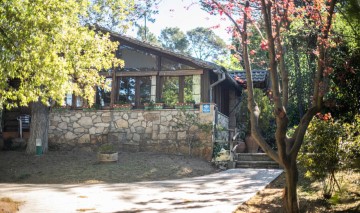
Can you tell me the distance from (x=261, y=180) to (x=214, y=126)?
5.06 m

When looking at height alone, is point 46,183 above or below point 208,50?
below

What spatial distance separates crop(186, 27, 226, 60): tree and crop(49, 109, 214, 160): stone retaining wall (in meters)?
28.3

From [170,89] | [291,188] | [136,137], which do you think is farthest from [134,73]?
[291,188]

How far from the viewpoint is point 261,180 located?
9742 millimetres

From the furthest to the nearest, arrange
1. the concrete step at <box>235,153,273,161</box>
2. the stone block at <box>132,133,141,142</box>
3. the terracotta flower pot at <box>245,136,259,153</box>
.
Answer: the terracotta flower pot at <box>245,136,259,153</box> < the stone block at <box>132,133,141,142</box> < the concrete step at <box>235,153,273,161</box>

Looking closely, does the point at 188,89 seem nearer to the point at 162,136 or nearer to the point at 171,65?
the point at 171,65

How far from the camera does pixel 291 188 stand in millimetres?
5176

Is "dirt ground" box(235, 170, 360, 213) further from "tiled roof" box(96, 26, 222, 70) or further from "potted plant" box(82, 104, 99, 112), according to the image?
"potted plant" box(82, 104, 99, 112)

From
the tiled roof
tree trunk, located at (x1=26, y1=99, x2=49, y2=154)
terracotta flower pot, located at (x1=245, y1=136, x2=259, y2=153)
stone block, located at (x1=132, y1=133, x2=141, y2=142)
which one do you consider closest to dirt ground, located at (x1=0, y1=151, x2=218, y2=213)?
tree trunk, located at (x1=26, y1=99, x2=49, y2=154)

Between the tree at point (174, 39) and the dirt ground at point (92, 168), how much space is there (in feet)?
103

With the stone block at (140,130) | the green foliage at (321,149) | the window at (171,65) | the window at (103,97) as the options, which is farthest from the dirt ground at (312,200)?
the window at (103,97)

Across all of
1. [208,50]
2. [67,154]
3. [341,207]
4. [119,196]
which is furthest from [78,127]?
[208,50]

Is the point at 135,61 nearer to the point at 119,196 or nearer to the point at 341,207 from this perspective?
the point at 119,196

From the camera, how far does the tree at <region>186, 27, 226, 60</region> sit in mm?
42812
